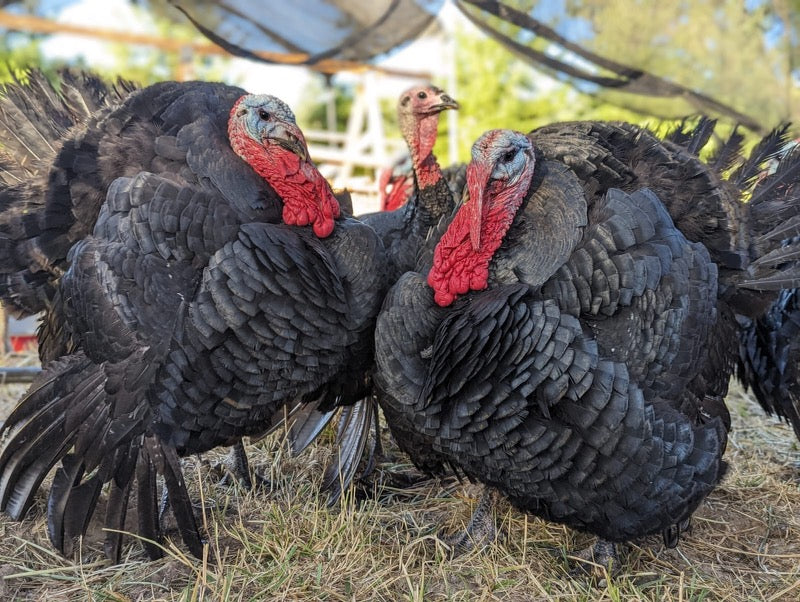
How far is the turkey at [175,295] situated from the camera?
284 centimetres

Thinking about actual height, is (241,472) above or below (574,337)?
below

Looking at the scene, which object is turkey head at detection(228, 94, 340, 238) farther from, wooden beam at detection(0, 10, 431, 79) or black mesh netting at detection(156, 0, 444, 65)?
wooden beam at detection(0, 10, 431, 79)

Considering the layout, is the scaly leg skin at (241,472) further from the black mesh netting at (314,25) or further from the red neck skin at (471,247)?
the black mesh netting at (314,25)

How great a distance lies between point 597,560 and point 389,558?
87 centimetres

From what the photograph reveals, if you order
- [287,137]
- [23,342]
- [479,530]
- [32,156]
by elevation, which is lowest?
[23,342]

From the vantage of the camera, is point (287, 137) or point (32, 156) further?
point (32, 156)

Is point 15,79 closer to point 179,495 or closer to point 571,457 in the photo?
point 179,495

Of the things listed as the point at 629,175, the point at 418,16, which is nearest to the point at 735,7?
the point at 418,16

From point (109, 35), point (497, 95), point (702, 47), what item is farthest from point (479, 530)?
point (497, 95)

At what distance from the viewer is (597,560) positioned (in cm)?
315

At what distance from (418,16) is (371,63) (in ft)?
2.25

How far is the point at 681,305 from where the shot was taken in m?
2.75

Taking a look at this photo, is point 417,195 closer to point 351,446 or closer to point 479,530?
point 351,446

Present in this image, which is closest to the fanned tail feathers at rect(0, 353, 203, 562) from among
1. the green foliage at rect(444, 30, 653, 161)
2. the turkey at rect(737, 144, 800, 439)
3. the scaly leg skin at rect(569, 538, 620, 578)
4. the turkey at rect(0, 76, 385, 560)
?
the turkey at rect(0, 76, 385, 560)
